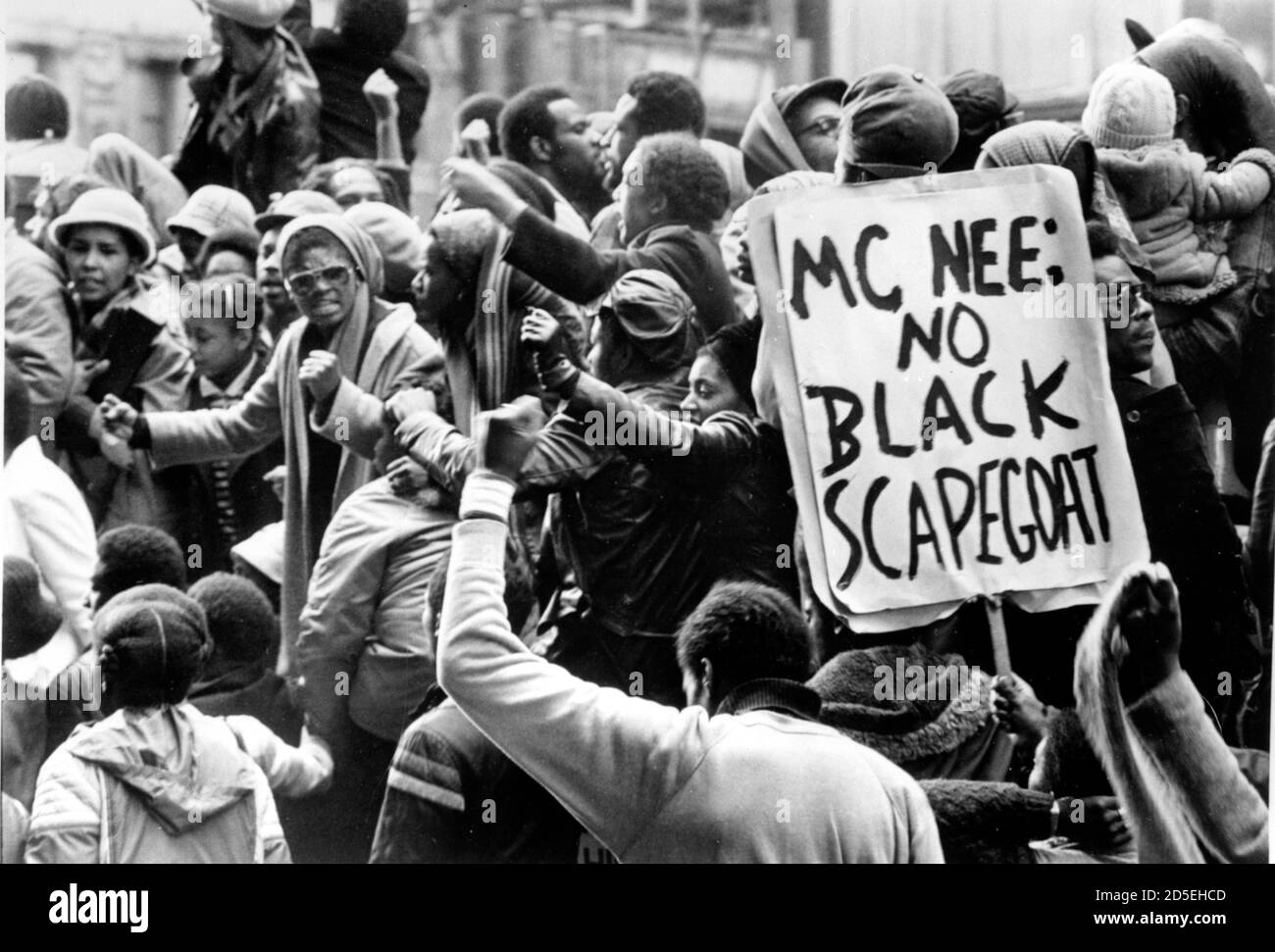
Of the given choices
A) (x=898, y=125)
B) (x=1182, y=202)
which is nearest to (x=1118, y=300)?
(x=1182, y=202)

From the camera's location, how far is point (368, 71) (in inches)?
210

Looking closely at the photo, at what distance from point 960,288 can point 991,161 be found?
1.10ft

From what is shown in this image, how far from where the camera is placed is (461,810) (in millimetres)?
5113

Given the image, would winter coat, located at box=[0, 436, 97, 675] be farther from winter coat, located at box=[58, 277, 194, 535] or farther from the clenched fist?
the clenched fist

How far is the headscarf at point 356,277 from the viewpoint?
5258 millimetres

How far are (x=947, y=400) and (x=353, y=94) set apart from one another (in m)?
1.73

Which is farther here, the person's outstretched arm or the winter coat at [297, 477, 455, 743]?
the winter coat at [297, 477, 455, 743]

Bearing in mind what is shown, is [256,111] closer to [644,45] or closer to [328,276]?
[328,276]

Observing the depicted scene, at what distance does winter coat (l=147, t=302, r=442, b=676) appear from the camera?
5.27 m

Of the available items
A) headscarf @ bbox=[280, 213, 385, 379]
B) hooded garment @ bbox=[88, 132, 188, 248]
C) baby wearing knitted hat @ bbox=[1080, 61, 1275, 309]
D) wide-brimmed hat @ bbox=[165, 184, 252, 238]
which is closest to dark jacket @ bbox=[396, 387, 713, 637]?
headscarf @ bbox=[280, 213, 385, 379]

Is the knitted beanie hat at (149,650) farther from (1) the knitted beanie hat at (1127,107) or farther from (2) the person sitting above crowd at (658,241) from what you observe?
(1) the knitted beanie hat at (1127,107)

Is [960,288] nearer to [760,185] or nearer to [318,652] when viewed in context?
[760,185]

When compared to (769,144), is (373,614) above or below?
below

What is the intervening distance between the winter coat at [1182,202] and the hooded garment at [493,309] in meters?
1.49
